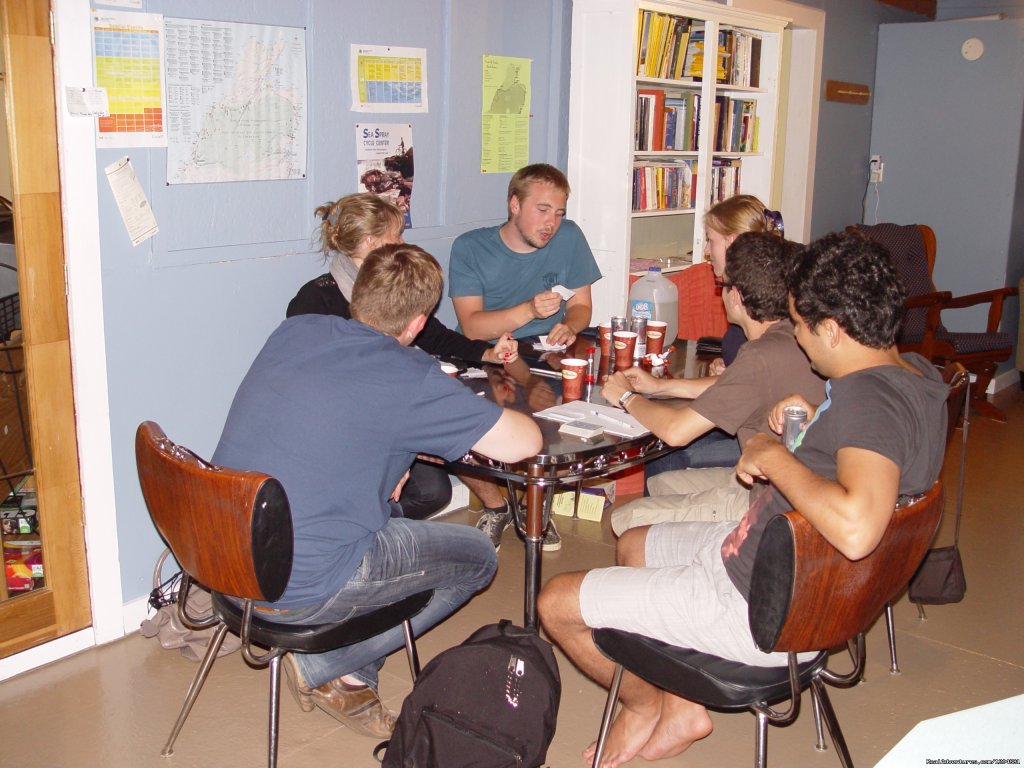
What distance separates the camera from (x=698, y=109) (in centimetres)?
483

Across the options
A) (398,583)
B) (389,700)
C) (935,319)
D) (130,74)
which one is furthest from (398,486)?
(935,319)

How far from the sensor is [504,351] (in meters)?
3.06

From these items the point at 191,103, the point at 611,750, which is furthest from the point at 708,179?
the point at 611,750

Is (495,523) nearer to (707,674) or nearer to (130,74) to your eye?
(707,674)

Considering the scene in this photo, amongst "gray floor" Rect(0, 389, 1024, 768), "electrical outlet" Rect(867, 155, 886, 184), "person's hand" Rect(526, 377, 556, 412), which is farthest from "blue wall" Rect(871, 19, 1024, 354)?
"person's hand" Rect(526, 377, 556, 412)

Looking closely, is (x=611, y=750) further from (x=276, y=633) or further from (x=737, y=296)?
(x=737, y=296)

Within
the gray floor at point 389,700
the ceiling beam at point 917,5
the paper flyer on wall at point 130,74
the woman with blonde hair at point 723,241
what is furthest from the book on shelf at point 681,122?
the paper flyer on wall at point 130,74

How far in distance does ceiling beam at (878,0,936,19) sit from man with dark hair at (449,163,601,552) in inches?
153

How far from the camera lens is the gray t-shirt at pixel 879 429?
1.76 meters

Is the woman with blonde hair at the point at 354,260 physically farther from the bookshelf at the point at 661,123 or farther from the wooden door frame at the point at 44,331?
the bookshelf at the point at 661,123

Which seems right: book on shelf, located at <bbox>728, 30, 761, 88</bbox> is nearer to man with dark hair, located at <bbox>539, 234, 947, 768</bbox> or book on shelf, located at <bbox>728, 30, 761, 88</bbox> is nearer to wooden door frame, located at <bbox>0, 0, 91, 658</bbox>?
man with dark hair, located at <bbox>539, 234, 947, 768</bbox>

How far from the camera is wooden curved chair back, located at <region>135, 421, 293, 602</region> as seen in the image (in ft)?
6.34

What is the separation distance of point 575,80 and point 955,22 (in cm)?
322

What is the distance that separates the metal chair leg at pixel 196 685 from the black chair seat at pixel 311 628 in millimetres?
137
